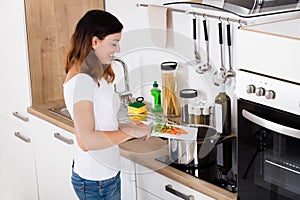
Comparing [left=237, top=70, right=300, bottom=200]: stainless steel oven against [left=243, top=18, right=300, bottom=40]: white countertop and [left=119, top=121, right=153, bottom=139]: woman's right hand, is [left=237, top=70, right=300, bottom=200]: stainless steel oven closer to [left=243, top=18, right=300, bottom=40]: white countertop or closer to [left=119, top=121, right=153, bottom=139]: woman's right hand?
[left=243, top=18, right=300, bottom=40]: white countertop

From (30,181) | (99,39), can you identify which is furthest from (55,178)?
(99,39)

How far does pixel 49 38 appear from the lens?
11.6 ft

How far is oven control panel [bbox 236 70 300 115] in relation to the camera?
2018 millimetres

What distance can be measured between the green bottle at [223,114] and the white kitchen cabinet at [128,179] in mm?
417

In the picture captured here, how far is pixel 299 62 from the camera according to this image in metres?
1.97

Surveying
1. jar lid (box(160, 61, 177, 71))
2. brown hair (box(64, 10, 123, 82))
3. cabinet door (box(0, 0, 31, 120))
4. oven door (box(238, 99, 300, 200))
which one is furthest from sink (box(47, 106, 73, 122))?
oven door (box(238, 99, 300, 200))

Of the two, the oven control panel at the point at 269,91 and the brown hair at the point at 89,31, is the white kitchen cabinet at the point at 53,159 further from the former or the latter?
the oven control panel at the point at 269,91

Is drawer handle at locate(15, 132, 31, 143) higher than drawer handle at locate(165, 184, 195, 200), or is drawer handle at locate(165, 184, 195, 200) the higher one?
drawer handle at locate(165, 184, 195, 200)

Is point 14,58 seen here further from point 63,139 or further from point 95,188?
point 95,188

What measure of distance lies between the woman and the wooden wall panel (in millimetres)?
938

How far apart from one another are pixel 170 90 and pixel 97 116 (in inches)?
25.6

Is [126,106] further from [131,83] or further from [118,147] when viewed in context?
[118,147]

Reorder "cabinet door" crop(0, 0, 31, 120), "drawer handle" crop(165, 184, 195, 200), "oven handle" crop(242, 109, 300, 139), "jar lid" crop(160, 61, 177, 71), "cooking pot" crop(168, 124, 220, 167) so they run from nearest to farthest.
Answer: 1. "oven handle" crop(242, 109, 300, 139)
2. "drawer handle" crop(165, 184, 195, 200)
3. "cooking pot" crop(168, 124, 220, 167)
4. "jar lid" crop(160, 61, 177, 71)
5. "cabinet door" crop(0, 0, 31, 120)

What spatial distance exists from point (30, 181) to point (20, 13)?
961mm
